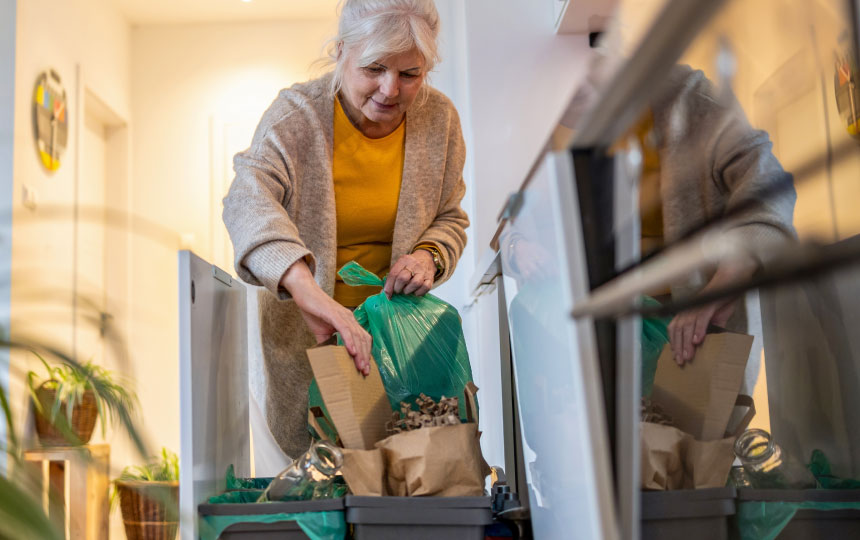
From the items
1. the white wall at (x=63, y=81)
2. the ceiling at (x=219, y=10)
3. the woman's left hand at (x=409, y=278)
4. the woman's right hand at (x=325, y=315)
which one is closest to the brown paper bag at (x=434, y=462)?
the woman's right hand at (x=325, y=315)

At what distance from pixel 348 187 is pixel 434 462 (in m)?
0.66

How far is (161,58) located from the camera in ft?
14.4

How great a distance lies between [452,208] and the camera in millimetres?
1584

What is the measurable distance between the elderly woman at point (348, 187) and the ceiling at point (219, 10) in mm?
2990

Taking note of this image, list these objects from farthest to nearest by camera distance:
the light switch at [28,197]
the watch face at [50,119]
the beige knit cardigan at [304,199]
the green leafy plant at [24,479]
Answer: the watch face at [50,119]
the light switch at [28,197]
the beige knit cardigan at [304,199]
the green leafy plant at [24,479]

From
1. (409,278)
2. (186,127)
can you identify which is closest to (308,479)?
(409,278)

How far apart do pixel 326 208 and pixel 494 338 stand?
509 millimetres

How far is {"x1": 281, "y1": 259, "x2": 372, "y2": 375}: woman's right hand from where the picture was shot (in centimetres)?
107

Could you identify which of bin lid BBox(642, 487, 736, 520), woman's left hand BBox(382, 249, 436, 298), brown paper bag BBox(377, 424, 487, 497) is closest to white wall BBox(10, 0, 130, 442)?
woman's left hand BBox(382, 249, 436, 298)

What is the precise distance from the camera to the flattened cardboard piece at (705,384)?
0.57 m

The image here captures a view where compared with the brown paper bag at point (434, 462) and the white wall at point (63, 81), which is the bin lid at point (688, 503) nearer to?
the brown paper bag at point (434, 462)

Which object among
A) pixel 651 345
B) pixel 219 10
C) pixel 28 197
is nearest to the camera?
pixel 651 345

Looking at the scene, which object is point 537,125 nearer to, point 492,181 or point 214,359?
point 492,181

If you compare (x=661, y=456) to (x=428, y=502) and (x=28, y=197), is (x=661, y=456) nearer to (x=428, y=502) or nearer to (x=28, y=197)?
(x=428, y=502)
